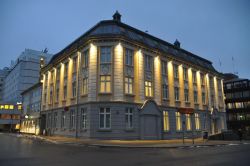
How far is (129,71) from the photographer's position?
2755cm

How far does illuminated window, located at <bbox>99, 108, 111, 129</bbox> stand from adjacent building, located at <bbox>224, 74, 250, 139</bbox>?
181 ft

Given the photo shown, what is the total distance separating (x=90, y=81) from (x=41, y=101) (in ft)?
72.8

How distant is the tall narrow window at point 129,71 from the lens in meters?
27.1

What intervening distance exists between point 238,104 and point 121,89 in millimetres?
56855

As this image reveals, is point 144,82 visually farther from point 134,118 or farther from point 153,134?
point 153,134

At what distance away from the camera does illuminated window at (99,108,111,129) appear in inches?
982

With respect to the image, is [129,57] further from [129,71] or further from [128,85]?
[128,85]

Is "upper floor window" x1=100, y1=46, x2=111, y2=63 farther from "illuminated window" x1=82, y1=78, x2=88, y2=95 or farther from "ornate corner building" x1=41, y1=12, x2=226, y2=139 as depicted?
"illuminated window" x1=82, y1=78, x2=88, y2=95

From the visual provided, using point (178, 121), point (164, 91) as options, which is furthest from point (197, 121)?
point (164, 91)

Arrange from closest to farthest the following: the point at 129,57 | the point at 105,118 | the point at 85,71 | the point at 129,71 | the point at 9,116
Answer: the point at 105,118, the point at 129,71, the point at 85,71, the point at 129,57, the point at 9,116

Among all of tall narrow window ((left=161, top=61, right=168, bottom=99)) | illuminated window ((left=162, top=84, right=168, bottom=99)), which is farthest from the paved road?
tall narrow window ((left=161, top=61, right=168, bottom=99))

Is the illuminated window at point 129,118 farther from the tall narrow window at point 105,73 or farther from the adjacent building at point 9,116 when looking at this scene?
the adjacent building at point 9,116

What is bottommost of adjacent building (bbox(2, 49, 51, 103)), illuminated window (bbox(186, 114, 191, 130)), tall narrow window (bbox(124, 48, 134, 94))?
illuminated window (bbox(186, 114, 191, 130))

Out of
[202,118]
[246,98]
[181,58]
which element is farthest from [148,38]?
[246,98]
